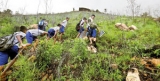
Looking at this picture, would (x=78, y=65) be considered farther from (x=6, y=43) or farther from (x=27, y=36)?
(x=27, y=36)

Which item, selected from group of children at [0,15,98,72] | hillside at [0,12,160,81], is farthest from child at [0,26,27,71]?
hillside at [0,12,160,81]

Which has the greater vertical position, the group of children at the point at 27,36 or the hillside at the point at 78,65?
the group of children at the point at 27,36

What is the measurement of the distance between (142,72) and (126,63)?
2.04ft

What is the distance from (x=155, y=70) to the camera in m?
5.85

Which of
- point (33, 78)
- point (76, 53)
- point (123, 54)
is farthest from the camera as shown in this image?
point (123, 54)

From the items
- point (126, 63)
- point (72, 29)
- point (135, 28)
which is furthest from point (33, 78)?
point (135, 28)

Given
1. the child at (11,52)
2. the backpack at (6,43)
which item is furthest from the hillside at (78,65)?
the backpack at (6,43)

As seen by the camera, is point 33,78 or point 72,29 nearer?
point 33,78

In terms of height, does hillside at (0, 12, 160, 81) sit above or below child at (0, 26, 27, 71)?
below

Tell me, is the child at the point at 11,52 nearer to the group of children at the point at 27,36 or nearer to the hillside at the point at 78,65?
the group of children at the point at 27,36

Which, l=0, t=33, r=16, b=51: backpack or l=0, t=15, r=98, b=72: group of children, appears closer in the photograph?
l=0, t=33, r=16, b=51: backpack

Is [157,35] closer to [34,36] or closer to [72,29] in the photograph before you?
[72,29]

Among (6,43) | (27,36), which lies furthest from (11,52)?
(27,36)

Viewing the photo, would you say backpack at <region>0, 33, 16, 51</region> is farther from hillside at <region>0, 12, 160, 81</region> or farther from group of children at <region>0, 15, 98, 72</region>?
hillside at <region>0, 12, 160, 81</region>
